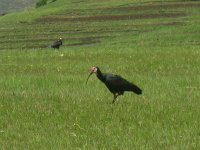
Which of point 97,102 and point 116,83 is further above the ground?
point 116,83

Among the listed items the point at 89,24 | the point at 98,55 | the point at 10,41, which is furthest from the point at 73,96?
the point at 89,24

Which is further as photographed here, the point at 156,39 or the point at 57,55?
the point at 156,39

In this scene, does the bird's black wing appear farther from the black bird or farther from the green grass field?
the green grass field

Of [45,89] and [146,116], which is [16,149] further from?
[45,89]

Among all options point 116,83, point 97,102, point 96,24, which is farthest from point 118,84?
point 96,24

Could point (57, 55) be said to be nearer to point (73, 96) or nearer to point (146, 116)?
point (73, 96)

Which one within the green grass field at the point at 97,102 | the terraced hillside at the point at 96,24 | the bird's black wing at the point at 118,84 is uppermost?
the bird's black wing at the point at 118,84

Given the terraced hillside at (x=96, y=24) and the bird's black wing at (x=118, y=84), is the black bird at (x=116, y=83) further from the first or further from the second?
the terraced hillside at (x=96, y=24)

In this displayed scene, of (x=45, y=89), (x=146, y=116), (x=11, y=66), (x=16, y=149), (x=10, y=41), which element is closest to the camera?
(x=16, y=149)

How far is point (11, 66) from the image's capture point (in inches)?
939

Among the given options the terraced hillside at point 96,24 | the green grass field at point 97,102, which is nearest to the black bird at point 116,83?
the green grass field at point 97,102

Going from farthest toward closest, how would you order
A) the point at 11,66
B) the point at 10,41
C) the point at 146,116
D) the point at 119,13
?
the point at 119,13, the point at 10,41, the point at 11,66, the point at 146,116

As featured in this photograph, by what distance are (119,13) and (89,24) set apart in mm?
11394

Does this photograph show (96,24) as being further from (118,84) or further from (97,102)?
(118,84)
